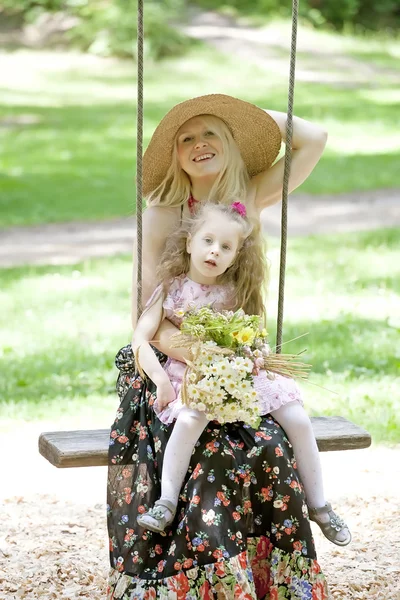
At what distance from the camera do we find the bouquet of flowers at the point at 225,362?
3.32m

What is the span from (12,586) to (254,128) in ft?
6.47

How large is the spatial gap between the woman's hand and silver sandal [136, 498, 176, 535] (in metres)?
0.34

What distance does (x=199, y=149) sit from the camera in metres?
3.93

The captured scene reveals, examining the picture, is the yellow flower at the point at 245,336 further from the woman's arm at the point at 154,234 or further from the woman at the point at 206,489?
the woman's arm at the point at 154,234

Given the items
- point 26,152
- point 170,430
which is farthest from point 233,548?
point 26,152

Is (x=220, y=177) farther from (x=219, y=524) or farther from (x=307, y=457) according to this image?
(x=219, y=524)

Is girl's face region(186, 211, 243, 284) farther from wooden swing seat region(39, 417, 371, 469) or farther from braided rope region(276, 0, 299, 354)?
wooden swing seat region(39, 417, 371, 469)

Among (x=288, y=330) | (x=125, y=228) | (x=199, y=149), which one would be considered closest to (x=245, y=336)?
(x=199, y=149)

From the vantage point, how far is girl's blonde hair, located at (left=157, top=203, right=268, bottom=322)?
12.1 feet

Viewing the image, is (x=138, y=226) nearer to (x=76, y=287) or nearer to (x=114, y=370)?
(x=114, y=370)

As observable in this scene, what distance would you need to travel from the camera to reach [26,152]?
16.2 metres

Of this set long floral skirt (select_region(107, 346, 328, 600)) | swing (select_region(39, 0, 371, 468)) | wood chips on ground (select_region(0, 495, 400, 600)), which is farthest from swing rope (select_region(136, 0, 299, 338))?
wood chips on ground (select_region(0, 495, 400, 600))

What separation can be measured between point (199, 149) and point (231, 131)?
157 mm

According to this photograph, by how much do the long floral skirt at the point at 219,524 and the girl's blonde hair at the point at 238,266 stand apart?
450mm
